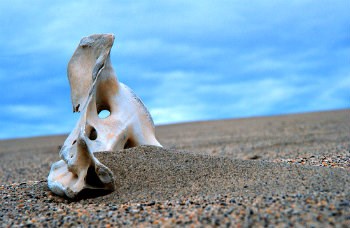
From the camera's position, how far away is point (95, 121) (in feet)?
20.7

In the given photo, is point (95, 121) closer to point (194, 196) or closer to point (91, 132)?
point (91, 132)

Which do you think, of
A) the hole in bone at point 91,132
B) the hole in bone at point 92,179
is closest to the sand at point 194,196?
the hole in bone at point 92,179

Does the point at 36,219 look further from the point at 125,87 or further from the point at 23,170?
the point at 23,170

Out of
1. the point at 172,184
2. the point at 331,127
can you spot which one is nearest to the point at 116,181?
the point at 172,184

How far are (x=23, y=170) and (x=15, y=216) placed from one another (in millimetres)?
7847

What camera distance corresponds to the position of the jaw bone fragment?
18.1 feet

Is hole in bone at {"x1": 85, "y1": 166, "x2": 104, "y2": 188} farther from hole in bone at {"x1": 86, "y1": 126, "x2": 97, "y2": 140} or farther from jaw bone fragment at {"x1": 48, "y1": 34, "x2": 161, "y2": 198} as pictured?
hole in bone at {"x1": 86, "y1": 126, "x2": 97, "y2": 140}

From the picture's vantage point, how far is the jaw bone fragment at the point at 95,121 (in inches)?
217

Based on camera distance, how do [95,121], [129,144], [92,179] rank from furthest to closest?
[129,144], [95,121], [92,179]

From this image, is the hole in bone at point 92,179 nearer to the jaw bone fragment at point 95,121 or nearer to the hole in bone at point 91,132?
the jaw bone fragment at point 95,121

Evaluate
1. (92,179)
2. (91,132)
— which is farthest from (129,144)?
(92,179)

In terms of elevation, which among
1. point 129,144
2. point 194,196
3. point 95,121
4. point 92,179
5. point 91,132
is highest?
point 95,121

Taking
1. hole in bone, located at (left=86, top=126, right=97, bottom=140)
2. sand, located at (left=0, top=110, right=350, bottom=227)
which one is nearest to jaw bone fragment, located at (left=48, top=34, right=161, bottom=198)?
hole in bone, located at (left=86, top=126, right=97, bottom=140)

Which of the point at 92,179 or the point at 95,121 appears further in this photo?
the point at 95,121
